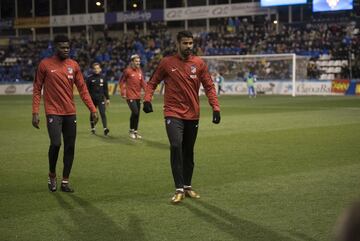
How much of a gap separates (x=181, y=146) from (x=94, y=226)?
197 centimetres

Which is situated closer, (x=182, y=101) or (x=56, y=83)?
(x=182, y=101)

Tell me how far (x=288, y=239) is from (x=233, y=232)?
1.91ft

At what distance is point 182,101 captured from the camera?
7.72 metres

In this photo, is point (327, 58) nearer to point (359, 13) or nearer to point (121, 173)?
point (359, 13)

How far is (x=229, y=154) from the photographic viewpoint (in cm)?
1199

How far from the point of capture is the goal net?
4091 cm

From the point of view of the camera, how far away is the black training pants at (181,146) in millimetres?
7598

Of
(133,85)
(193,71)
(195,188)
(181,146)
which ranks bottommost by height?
(195,188)

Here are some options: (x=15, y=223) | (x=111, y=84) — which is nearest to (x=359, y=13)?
(x=111, y=84)

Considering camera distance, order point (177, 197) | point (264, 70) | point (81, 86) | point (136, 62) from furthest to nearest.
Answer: point (264, 70)
point (136, 62)
point (81, 86)
point (177, 197)

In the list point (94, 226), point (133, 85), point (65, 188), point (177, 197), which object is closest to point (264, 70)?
point (133, 85)

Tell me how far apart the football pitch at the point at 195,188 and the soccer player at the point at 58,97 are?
50cm

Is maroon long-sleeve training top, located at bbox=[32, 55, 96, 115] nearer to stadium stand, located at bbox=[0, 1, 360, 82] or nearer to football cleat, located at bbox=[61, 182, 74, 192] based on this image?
football cleat, located at bbox=[61, 182, 74, 192]

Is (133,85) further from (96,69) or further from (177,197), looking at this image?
(177,197)
